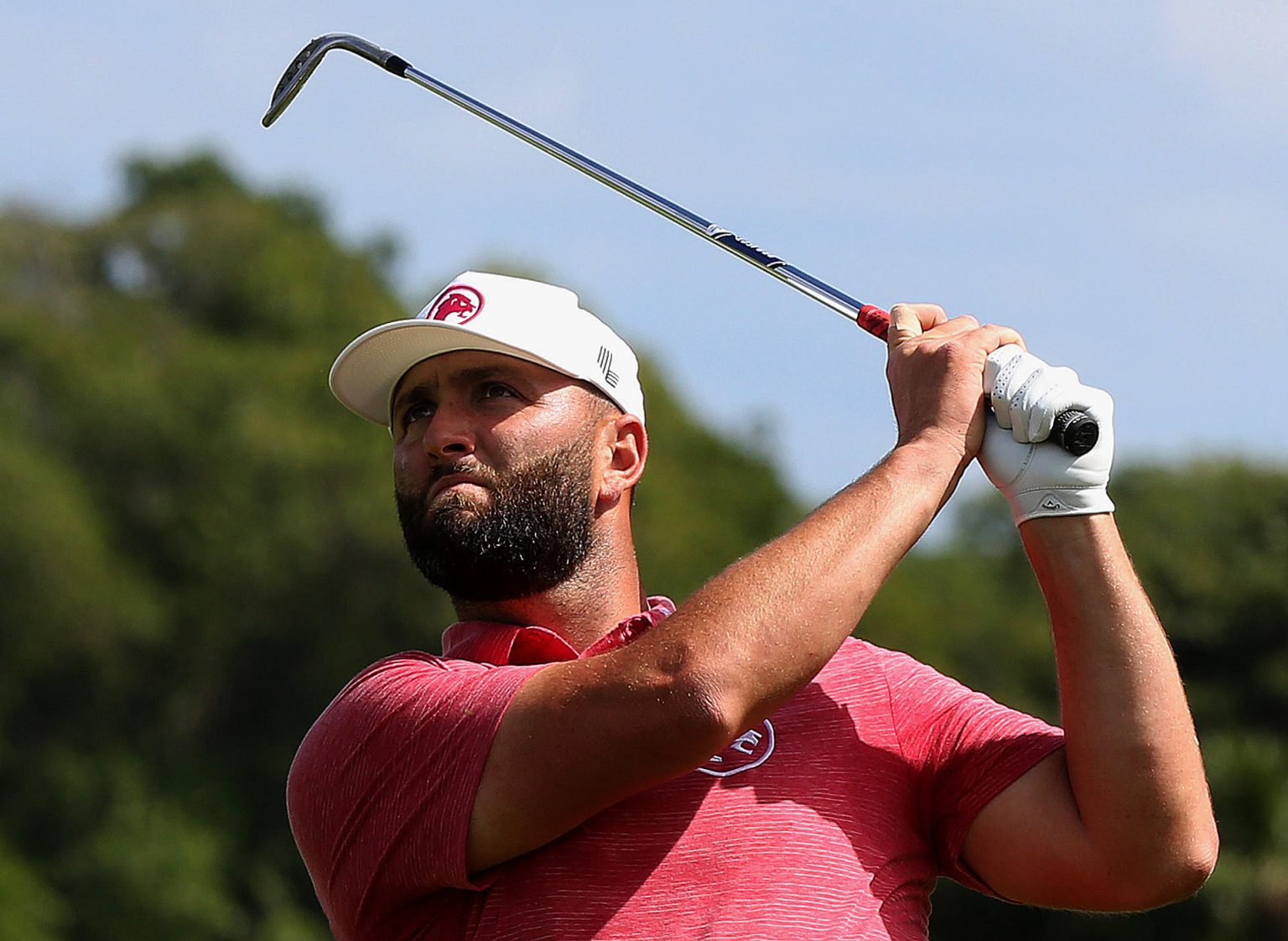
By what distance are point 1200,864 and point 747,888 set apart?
76 cm

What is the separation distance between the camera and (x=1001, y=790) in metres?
3.90

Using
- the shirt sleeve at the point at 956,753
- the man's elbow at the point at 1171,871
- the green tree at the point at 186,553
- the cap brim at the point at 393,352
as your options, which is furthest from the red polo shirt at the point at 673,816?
the green tree at the point at 186,553

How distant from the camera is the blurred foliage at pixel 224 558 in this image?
3831cm

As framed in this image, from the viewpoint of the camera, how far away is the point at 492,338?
423 cm

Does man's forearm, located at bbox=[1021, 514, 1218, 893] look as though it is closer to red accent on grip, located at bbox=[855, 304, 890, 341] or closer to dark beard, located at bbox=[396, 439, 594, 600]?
red accent on grip, located at bbox=[855, 304, 890, 341]

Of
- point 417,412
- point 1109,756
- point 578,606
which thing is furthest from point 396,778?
point 1109,756

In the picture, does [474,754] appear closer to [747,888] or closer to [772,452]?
[747,888]

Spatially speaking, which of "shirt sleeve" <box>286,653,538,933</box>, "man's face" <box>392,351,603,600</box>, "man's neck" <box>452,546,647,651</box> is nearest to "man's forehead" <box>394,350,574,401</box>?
"man's face" <box>392,351,603,600</box>

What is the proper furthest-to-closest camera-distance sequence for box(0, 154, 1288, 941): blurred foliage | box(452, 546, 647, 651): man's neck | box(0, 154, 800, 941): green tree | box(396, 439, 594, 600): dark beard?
box(0, 154, 800, 941): green tree
box(0, 154, 1288, 941): blurred foliage
box(452, 546, 647, 651): man's neck
box(396, 439, 594, 600): dark beard

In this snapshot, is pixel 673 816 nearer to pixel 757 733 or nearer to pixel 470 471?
pixel 757 733

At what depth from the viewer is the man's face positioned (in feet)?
13.5

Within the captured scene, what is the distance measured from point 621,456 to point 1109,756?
119 centimetres

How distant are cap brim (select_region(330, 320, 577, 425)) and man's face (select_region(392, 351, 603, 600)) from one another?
3 centimetres

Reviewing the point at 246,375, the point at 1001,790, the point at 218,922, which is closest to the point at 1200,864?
the point at 1001,790
